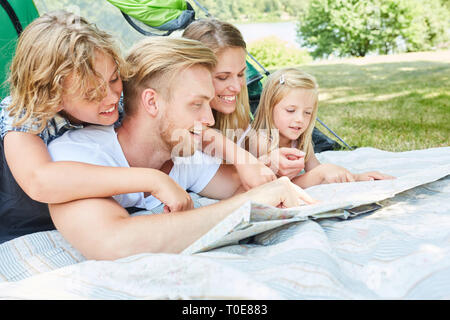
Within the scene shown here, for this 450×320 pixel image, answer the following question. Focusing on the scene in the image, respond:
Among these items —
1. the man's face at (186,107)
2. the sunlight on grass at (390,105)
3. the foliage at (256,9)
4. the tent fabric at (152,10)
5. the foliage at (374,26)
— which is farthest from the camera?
the foliage at (256,9)

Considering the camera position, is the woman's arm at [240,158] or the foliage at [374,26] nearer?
the woman's arm at [240,158]

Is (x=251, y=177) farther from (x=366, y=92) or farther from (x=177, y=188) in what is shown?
(x=366, y=92)

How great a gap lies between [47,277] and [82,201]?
0.90ft

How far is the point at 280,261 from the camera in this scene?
1161 millimetres

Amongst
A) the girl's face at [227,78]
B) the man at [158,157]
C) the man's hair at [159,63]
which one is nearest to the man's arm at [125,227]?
the man at [158,157]

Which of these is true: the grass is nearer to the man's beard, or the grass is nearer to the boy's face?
the man's beard

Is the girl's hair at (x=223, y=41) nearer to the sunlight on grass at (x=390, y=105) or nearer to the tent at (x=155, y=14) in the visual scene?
the tent at (x=155, y=14)

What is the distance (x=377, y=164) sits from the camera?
99.8 inches

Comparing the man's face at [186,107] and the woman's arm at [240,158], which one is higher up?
the man's face at [186,107]

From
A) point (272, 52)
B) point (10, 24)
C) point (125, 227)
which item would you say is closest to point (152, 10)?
point (10, 24)

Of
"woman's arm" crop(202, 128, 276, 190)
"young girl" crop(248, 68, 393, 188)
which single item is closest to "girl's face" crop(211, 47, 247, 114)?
"woman's arm" crop(202, 128, 276, 190)

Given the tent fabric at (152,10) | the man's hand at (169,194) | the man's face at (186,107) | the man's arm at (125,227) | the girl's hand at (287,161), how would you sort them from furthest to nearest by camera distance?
the tent fabric at (152,10) < the girl's hand at (287,161) < the man's face at (186,107) < the man's hand at (169,194) < the man's arm at (125,227)

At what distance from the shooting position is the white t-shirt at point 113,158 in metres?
1.55

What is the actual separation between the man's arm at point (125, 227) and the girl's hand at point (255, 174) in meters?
0.35
